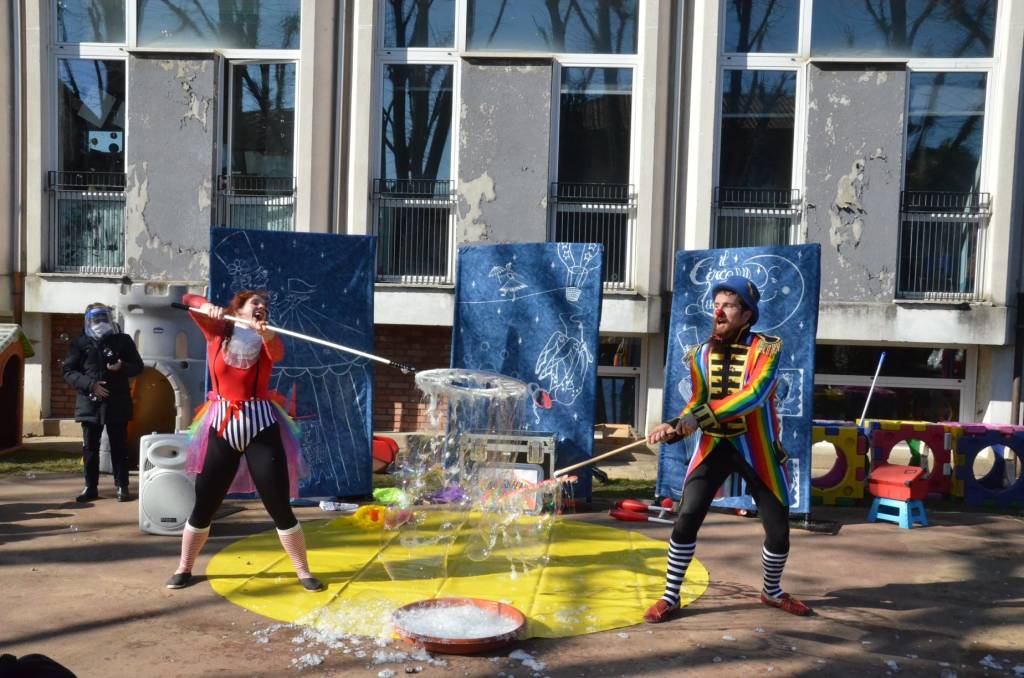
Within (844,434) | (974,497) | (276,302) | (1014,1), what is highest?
(1014,1)

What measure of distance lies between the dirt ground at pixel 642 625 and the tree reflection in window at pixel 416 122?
641 cm

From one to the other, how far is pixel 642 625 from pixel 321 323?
4.57 meters

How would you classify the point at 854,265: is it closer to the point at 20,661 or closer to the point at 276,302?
the point at 276,302

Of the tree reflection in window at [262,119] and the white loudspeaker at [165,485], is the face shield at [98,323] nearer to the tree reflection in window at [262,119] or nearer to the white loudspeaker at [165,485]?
the white loudspeaker at [165,485]

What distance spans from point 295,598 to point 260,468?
82cm

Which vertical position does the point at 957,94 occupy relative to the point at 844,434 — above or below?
above

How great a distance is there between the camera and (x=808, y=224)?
12109 mm

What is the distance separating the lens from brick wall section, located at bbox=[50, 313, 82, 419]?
41.9ft

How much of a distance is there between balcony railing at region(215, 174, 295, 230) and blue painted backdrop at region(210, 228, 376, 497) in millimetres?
4423

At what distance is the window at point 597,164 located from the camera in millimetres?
12430

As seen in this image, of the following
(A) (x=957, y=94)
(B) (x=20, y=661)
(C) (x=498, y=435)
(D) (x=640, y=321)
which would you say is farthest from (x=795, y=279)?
(B) (x=20, y=661)

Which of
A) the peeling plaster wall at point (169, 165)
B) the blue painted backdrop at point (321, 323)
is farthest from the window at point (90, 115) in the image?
the blue painted backdrop at point (321, 323)

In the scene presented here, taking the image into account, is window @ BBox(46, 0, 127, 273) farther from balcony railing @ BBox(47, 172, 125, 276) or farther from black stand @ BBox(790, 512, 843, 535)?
black stand @ BBox(790, 512, 843, 535)

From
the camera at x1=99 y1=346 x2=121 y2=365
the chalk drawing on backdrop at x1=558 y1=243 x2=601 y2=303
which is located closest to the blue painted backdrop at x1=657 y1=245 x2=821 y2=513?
the chalk drawing on backdrop at x1=558 y1=243 x2=601 y2=303
